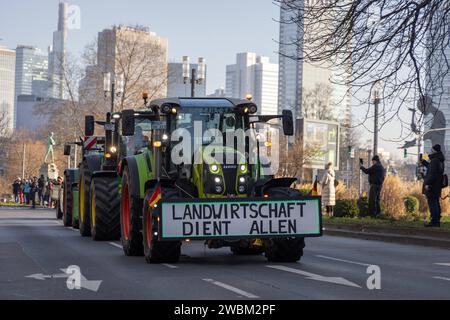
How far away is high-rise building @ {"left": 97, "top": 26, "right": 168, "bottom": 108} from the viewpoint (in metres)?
71.4

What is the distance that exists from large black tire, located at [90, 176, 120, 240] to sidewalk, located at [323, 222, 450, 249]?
648cm

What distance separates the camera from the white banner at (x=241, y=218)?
15.9 meters

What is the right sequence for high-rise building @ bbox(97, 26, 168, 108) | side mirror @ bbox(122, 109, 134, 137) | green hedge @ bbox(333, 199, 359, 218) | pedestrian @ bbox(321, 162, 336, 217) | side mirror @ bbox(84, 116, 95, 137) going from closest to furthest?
side mirror @ bbox(122, 109, 134, 137) → side mirror @ bbox(84, 116, 95, 137) → green hedge @ bbox(333, 199, 359, 218) → pedestrian @ bbox(321, 162, 336, 217) → high-rise building @ bbox(97, 26, 168, 108)

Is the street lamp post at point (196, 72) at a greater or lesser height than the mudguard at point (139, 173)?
greater

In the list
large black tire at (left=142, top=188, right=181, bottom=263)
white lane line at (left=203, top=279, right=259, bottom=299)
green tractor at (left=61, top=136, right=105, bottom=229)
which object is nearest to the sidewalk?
green tractor at (left=61, top=136, right=105, bottom=229)

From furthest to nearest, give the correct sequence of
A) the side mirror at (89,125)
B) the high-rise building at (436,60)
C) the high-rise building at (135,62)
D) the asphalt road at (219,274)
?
the high-rise building at (135,62) → the side mirror at (89,125) → the high-rise building at (436,60) → the asphalt road at (219,274)

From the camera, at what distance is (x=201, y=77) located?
44.6 metres

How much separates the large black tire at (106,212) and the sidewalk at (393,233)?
648 cm

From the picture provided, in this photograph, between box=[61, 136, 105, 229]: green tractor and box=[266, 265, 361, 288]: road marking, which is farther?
box=[61, 136, 105, 229]: green tractor

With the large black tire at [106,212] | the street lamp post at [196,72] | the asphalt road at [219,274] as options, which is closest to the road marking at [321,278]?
the asphalt road at [219,274]

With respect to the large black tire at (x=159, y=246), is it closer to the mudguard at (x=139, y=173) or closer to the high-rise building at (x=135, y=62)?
the mudguard at (x=139, y=173)

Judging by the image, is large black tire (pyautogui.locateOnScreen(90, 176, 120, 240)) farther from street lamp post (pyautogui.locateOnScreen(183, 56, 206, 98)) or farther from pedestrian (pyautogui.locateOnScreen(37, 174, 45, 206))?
pedestrian (pyautogui.locateOnScreen(37, 174, 45, 206))

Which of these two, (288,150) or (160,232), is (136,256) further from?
(288,150)

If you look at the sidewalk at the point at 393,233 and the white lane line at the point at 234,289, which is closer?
the white lane line at the point at 234,289
